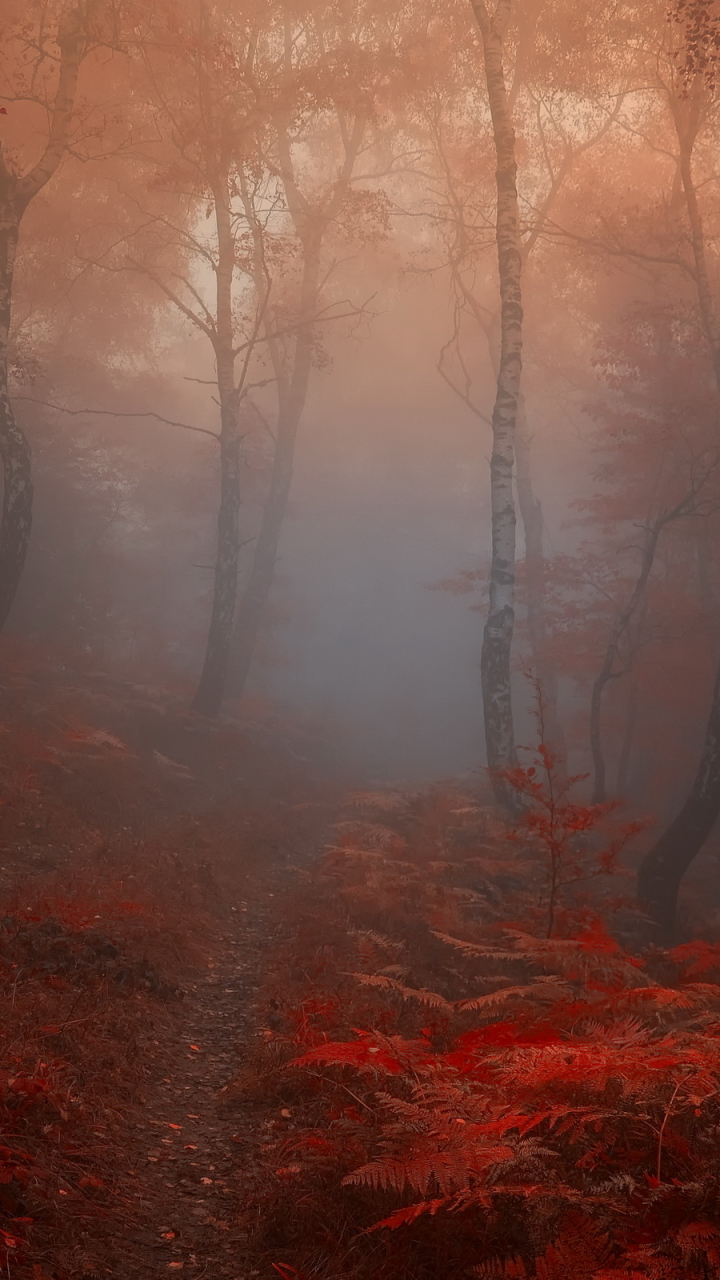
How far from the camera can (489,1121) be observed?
10.2 ft

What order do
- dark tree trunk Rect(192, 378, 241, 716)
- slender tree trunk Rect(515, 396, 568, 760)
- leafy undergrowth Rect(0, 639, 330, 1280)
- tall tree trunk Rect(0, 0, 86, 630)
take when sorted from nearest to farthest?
leafy undergrowth Rect(0, 639, 330, 1280)
tall tree trunk Rect(0, 0, 86, 630)
dark tree trunk Rect(192, 378, 241, 716)
slender tree trunk Rect(515, 396, 568, 760)

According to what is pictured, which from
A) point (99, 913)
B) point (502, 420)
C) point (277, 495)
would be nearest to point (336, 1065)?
point (99, 913)

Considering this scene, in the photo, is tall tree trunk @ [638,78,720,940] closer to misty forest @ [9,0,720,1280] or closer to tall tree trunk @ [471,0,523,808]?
misty forest @ [9,0,720,1280]

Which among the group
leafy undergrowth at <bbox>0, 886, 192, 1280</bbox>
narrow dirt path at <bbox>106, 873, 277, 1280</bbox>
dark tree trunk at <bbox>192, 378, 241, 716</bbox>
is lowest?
narrow dirt path at <bbox>106, 873, 277, 1280</bbox>

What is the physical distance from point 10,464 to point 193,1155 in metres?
11.8

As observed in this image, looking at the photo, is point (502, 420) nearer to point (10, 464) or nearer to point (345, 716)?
point (10, 464)

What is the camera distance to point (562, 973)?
6.33 metres

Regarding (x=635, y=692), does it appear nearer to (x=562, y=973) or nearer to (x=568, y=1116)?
(x=562, y=973)

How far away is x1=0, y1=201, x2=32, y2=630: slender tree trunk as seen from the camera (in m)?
12.7

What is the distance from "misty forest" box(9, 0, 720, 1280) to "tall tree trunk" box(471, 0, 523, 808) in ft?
0.30

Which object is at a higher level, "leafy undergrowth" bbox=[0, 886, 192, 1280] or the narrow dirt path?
"leafy undergrowth" bbox=[0, 886, 192, 1280]

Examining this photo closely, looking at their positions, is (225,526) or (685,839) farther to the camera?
(225,526)

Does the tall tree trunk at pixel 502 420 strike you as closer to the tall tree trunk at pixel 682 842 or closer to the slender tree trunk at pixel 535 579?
the tall tree trunk at pixel 682 842

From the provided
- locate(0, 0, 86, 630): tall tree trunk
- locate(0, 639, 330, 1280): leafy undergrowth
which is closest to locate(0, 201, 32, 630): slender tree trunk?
locate(0, 0, 86, 630): tall tree trunk
